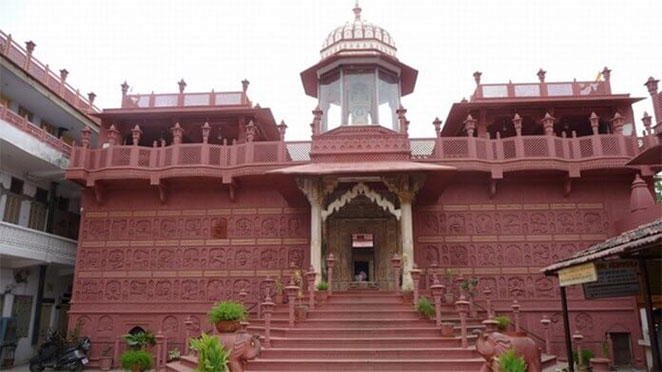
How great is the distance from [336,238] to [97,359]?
827cm

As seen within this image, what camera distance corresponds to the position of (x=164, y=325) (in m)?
15.3

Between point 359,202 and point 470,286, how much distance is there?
4.46 metres

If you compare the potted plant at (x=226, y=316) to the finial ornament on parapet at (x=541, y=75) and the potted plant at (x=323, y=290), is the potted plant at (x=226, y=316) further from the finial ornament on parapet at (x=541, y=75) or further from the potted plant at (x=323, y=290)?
the finial ornament on parapet at (x=541, y=75)

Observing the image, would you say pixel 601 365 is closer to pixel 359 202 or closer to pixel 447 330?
pixel 447 330

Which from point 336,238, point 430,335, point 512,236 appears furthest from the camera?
point 336,238

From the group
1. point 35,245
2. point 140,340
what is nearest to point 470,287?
point 140,340

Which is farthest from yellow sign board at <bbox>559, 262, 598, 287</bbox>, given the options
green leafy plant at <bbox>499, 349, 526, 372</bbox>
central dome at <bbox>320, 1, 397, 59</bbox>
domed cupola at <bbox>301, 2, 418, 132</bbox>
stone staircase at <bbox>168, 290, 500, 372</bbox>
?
central dome at <bbox>320, 1, 397, 59</bbox>

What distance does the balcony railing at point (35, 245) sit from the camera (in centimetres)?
1419

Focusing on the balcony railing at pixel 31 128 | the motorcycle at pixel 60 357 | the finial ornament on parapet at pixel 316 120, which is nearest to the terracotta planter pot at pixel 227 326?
the finial ornament on parapet at pixel 316 120

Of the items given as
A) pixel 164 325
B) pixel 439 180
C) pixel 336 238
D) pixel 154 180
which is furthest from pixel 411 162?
pixel 164 325

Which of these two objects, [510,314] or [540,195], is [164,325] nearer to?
[510,314]

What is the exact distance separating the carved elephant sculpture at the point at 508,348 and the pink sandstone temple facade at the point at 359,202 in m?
5.87

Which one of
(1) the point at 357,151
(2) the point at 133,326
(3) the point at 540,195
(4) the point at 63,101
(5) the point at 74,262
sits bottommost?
(2) the point at 133,326

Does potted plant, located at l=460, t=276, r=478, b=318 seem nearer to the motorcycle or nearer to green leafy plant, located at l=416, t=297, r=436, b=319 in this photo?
green leafy plant, located at l=416, t=297, r=436, b=319
